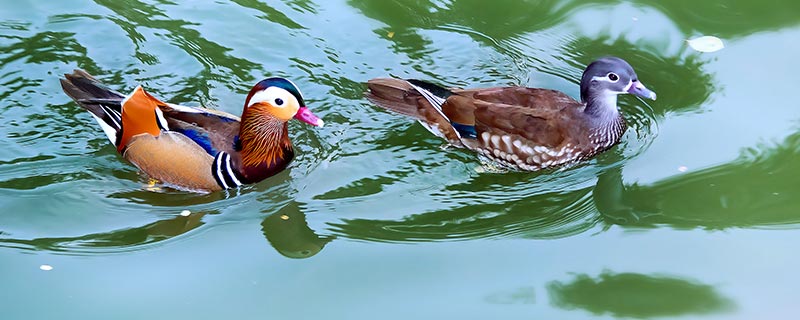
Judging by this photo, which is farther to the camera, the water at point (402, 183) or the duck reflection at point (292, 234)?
the duck reflection at point (292, 234)

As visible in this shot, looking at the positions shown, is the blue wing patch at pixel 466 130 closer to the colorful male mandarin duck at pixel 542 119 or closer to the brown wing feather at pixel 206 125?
the colorful male mandarin duck at pixel 542 119

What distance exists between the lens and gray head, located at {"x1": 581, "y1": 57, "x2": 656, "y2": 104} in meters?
4.55

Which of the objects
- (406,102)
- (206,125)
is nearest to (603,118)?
(406,102)

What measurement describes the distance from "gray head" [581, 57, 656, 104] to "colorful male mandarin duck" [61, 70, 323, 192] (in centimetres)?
135

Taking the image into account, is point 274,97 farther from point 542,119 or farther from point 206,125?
point 542,119

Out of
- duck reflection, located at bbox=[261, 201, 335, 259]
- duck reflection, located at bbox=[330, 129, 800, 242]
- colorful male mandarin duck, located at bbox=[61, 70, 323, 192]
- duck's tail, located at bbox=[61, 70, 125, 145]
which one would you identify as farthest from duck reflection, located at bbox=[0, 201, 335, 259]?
duck's tail, located at bbox=[61, 70, 125, 145]

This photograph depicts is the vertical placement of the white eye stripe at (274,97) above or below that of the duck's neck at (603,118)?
below

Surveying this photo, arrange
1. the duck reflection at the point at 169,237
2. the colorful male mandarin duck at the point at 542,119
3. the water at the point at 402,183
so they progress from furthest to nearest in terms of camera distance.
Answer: the colorful male mandarin duck at the point at 542,119 < the duck reflection at the point at 169,237 < the water at the point at 402,183

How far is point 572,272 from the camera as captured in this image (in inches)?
141

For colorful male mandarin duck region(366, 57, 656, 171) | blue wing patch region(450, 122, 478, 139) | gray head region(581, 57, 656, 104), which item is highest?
gray head region(581, 57, 656, 104)

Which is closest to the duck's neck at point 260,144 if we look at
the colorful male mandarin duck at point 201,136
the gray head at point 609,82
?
the colorful male mandarin duck at point 201,136

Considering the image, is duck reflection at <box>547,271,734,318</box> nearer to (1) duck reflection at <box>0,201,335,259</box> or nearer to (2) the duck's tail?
(1) duck reflection at <box>0,201,335,259</box>

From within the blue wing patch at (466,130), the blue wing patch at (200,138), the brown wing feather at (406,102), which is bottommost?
the blue wing patch at (200,138)

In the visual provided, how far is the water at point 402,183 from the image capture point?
11.4ft
